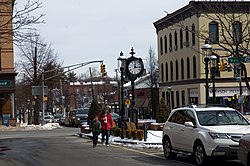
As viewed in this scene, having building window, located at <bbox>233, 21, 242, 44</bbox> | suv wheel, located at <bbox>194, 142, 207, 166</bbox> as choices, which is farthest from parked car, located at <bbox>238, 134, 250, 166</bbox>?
building window, located at <bbox>233, 21, 242, 44</bbox>

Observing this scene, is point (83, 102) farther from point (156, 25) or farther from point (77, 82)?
point (156, 25)

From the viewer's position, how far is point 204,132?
15.0 metres

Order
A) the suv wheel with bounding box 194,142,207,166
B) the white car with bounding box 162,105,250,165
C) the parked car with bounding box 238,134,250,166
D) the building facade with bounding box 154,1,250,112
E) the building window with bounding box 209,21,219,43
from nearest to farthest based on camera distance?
1. the parked car with bounding box 238,134,250,166
2. the white car with bounding box 162,105,250,165
3. the suv wheel with bounding box 194,142,207,166
4. the building window with bounding box 209,21,219,43
5. the building facade with bounding box 154,1,250,112

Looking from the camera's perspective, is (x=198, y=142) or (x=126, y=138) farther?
(x=126, y=138)

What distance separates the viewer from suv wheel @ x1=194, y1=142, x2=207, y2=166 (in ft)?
48.9

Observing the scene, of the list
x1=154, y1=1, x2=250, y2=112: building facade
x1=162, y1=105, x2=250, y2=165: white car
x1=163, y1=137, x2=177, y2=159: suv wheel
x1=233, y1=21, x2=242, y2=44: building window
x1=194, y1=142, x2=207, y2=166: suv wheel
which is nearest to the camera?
x1=162, y1=105, x2=250, y2=165: white car

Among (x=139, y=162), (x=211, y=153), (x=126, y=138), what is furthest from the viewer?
(x=126, y=138)

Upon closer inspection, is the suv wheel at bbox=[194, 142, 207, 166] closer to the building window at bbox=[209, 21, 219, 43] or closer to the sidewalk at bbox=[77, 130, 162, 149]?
the building window at bbox=[209, 21, 219, 43]

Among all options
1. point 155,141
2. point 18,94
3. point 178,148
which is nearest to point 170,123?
point 178,148

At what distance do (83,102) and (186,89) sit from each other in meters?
Answer: 67.9

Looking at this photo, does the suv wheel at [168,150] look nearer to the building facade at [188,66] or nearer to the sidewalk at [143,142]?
the sidewalk at [143,142]

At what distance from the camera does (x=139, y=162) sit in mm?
16578

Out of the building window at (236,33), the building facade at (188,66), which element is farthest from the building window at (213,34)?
the building window at (236,33)

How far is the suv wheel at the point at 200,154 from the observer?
14.9 metres
